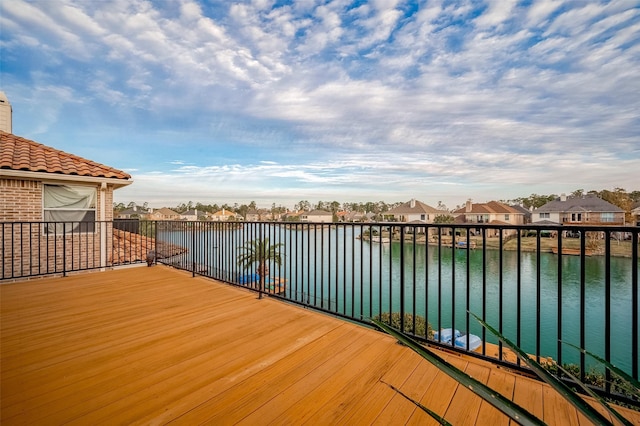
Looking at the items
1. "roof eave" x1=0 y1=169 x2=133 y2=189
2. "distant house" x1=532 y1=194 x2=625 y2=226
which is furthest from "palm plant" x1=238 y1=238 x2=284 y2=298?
"distant house" x1=532 y1=194 x2=625 y2=226

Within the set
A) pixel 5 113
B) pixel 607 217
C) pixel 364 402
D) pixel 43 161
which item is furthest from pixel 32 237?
pixel 607 217

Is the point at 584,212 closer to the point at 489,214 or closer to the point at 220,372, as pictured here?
the point at 489,214

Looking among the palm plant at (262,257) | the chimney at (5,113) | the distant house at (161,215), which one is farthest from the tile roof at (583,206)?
the distant house at (161,215)

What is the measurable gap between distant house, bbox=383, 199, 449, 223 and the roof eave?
37047mm

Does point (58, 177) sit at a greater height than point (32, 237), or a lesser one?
greater

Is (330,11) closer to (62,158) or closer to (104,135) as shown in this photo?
(62,158)

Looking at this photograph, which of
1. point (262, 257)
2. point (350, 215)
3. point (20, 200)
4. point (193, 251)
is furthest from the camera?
point (350, 215)

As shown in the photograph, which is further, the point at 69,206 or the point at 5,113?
the point at 5,113

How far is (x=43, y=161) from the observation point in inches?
243

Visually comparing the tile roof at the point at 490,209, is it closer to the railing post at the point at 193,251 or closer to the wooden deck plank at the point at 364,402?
the railing post at the point at 193,251

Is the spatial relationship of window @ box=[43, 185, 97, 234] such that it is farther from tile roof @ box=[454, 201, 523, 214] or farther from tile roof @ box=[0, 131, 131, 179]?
tile roof @ box=[454, 201, 523, 214]

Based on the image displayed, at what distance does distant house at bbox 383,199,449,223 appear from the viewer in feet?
139

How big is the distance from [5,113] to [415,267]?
11732 mm

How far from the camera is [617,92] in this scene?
10.5m
